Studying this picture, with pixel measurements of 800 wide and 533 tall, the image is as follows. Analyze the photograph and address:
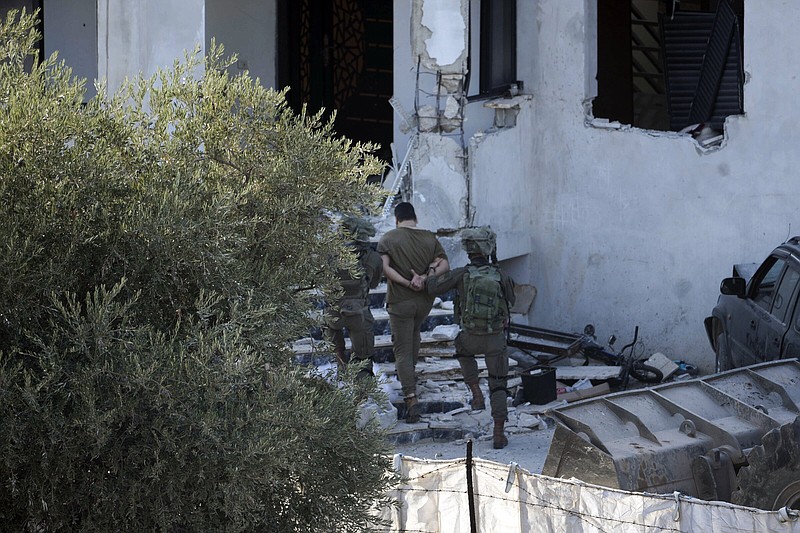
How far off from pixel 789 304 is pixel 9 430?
236 inches

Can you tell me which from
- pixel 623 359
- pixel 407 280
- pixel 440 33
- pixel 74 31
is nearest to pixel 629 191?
pixel 623 359

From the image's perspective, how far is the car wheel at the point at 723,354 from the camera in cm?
991

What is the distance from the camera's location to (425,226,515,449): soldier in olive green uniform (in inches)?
364

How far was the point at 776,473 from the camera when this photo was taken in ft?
20.1

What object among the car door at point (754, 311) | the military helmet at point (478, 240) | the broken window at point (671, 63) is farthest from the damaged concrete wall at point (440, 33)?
the car door at point (754, 311)

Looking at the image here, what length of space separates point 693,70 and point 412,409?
6076 mm

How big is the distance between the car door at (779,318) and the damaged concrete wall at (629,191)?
2849mm

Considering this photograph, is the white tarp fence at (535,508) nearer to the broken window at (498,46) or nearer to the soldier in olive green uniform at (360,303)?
the soldier in olive green uniform at (360,303)

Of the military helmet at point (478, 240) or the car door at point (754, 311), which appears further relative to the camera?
the military helmet at point (478, 240)

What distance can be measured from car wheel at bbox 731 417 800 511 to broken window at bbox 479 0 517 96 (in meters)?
7.89

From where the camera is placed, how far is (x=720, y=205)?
38.9 feet

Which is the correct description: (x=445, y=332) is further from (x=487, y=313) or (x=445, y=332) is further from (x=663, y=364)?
(x=663, y=364)

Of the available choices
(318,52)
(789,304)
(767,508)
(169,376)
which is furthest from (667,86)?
(169,376)

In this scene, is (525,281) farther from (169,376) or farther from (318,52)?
(169,376)
